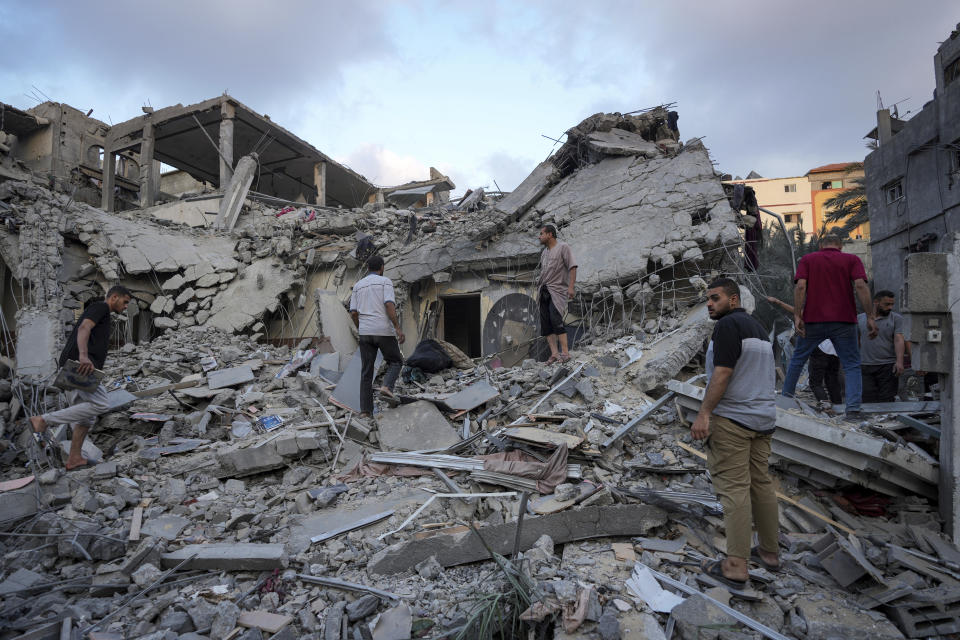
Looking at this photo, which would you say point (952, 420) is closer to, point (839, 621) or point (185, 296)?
point (839, 621)

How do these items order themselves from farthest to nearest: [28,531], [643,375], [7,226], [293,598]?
[7,226] < [643,375] < [28,531] < [293,598]

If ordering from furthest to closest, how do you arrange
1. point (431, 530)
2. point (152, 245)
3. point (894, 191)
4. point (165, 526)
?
point (894, 191) < point (152, 245) < point (165, 526) < point (431, 530)

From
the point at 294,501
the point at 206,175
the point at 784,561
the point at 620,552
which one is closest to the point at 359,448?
the point at 294,501

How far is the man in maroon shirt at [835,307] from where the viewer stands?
14.0 ft

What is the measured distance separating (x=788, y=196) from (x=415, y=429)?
3863 centimetres

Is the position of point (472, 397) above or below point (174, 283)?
below

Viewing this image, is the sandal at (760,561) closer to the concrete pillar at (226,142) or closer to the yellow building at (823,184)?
the concrete pillar at (226,142)

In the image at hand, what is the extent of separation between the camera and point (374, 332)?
518cm

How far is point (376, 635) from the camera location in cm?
245

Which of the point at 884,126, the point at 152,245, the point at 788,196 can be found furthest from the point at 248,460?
the point at 788,196

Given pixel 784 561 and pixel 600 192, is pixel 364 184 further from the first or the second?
pixel 784 561

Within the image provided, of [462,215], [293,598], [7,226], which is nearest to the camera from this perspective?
[293,598]

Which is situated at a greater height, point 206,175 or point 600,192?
point 206,175

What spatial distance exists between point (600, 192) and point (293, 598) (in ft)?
25.1
